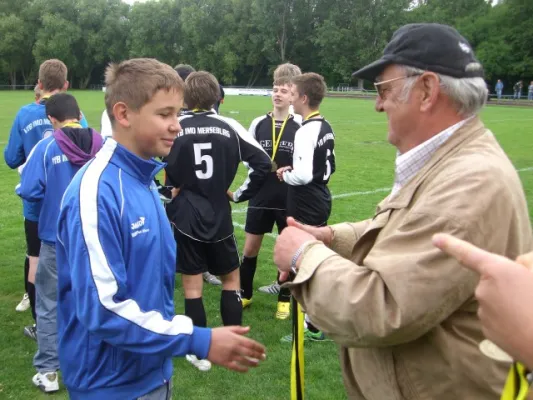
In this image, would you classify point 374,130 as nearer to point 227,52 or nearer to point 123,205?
point 123,205

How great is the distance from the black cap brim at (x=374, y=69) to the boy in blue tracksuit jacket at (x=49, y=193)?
257cm

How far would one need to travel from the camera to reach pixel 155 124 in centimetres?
254

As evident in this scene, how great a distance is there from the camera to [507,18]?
59.3 m

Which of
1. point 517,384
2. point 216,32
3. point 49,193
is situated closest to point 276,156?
point 49,193

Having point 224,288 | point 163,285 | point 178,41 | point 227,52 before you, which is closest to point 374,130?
point 224,288

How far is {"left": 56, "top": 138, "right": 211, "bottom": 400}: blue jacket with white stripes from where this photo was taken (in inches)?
84.7

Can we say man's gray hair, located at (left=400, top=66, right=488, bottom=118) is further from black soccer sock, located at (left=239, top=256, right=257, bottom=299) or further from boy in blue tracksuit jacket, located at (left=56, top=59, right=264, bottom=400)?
black soccer sock, located at (left=239, top=256, right=257, bottom=299)

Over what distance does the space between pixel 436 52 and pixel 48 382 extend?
376 cm

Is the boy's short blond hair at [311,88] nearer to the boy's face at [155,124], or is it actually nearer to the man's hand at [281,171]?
the man's hand at [281,171]

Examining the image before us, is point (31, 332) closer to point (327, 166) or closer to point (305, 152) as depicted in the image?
point (305, 152)

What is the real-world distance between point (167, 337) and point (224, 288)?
265 cm

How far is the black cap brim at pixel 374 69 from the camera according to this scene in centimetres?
212

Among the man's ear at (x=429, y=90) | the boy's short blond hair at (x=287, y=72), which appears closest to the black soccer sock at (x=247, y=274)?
the boy's short blond hair at (x=287, y=72)

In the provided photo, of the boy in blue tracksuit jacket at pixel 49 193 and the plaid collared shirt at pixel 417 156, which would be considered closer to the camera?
the plaid collared shirt at pixel 417 156
